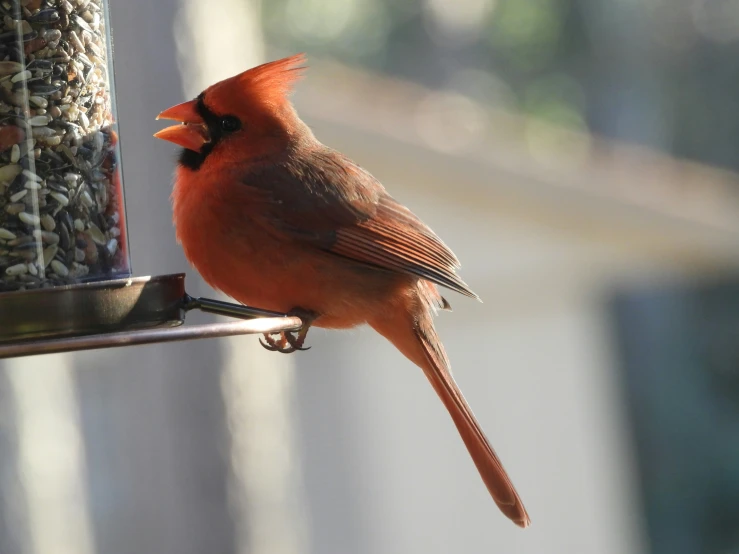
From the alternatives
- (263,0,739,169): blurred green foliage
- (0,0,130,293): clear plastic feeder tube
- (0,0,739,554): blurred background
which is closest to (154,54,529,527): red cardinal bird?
(0,0,130,293): clear plastic feeder tube

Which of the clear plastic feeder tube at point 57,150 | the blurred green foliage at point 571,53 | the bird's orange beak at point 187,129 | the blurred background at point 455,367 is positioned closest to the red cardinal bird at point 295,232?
the bird's orange beak at point 187,129

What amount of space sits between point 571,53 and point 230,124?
4.51m

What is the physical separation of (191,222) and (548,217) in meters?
2.86

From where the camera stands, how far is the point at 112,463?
3.18 meters

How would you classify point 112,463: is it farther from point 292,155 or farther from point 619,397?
point 619,397

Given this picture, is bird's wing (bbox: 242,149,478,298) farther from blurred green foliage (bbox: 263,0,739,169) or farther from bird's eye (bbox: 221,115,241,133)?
blurred green foliage (bbox: 263,0,739,169)

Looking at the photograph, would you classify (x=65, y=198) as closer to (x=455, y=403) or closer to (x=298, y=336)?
(x=298, y=336)

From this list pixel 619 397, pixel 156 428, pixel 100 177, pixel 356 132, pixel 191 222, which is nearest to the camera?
pixel 100 177

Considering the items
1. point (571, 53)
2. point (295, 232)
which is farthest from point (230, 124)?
point (571, 53)

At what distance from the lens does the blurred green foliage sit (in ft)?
19.2

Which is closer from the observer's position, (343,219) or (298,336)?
(298,336)

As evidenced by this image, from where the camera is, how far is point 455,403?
211cm

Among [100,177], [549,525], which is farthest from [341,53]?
[100,177]

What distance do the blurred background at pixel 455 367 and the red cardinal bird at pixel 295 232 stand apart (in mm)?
864
